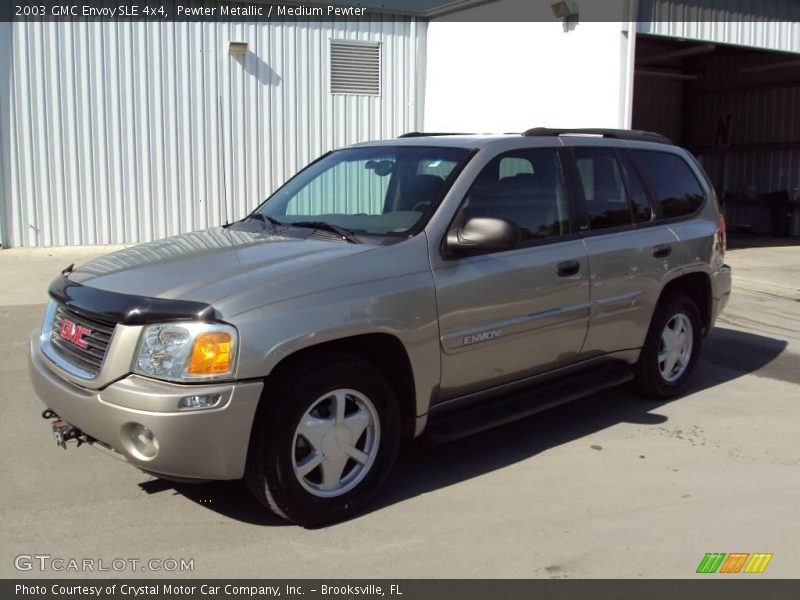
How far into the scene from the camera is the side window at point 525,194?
4504mm

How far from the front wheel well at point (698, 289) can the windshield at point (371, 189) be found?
2200mm

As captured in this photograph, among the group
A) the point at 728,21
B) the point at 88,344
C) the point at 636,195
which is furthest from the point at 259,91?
the point at 88,344

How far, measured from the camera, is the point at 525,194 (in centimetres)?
476

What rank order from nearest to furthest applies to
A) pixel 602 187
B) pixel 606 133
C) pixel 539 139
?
pixel 539 139, pixel 602 187, pixel 606 133

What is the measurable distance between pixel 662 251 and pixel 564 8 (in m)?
7.70

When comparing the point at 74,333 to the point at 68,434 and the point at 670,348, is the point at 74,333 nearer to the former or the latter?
the point at 68,434

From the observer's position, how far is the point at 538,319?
15.2ft

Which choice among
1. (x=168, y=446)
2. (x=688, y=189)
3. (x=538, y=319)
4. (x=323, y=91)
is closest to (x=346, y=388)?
(x=168, y=446)

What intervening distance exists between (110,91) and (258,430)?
33.4 ft

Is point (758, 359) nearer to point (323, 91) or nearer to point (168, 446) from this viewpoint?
point (168, 446)

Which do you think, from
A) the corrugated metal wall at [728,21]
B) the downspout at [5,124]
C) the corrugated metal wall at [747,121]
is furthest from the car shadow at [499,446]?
the corrugated metal wall at [747,121]

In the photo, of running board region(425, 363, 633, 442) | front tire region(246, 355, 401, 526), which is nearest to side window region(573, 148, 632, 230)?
running board region(425, 363, 633, 442)

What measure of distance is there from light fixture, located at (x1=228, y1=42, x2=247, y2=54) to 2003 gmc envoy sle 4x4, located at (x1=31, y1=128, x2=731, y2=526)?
8079 millimetres
